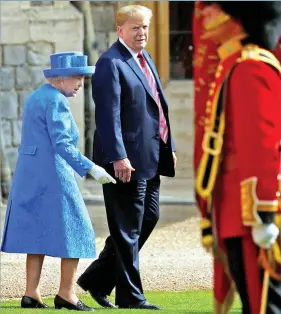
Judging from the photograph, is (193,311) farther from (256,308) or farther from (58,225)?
(256,308)

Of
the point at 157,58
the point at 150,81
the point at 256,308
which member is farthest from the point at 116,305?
the point at 157,58

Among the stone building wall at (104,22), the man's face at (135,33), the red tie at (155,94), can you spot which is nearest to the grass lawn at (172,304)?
the red tie at (155,94)

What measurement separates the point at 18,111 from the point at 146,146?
5.67 m

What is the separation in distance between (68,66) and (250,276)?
273cm

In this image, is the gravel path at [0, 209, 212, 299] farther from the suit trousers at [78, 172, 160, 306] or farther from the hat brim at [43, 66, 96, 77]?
the hat brim at [43, 66, 96, 77]

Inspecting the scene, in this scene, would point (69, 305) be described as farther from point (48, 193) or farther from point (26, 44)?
point (26, 44)

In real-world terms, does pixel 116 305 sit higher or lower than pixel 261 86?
lower

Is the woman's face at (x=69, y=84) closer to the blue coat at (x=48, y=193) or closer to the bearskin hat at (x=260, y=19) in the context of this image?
the blue coat at (x=48, y=193)

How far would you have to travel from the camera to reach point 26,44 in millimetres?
13367

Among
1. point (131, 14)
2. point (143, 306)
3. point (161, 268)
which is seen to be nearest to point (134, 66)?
point (131, 14)

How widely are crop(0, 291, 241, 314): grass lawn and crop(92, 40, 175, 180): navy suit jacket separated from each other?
77cm

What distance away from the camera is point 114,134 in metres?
7.73

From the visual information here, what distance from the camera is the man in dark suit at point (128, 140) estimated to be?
7.79 metres

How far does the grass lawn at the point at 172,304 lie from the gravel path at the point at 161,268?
1.06ft
